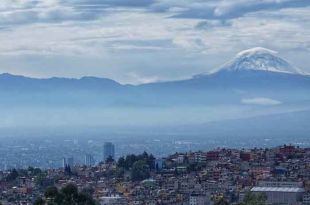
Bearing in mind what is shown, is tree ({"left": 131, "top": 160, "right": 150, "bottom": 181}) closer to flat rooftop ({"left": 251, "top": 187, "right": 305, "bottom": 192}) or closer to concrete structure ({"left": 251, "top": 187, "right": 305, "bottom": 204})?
flat rooftop ({"left": 251, "top": 187, "right": 305, "bottom": 192})

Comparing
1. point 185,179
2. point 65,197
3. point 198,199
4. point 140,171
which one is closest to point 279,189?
point 198,199

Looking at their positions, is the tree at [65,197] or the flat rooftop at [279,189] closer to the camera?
the tree at [65,197]

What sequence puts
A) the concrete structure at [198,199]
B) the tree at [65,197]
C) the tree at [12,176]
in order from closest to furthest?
the tree at [65,197], the concrete structure at [198,199], the tree at [12,176]

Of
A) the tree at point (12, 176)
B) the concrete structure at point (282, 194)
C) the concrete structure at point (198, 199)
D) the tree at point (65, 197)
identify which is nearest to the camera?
the tree at point (65, 197)

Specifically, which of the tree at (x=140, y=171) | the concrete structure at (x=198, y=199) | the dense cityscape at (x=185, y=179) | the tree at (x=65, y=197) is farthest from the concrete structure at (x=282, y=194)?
the tree at (x=65, y=197)

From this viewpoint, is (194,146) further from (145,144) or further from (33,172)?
(33,172)

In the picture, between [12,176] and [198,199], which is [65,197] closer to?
[198,199]

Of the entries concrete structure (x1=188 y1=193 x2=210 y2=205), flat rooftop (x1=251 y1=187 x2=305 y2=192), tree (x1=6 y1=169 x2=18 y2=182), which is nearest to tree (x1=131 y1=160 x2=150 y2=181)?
tree (x1=6 y1=169 x2=18 y2=182)

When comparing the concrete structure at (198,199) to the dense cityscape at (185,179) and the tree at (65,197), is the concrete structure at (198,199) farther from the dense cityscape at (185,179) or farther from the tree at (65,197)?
the tree at (65,197)
